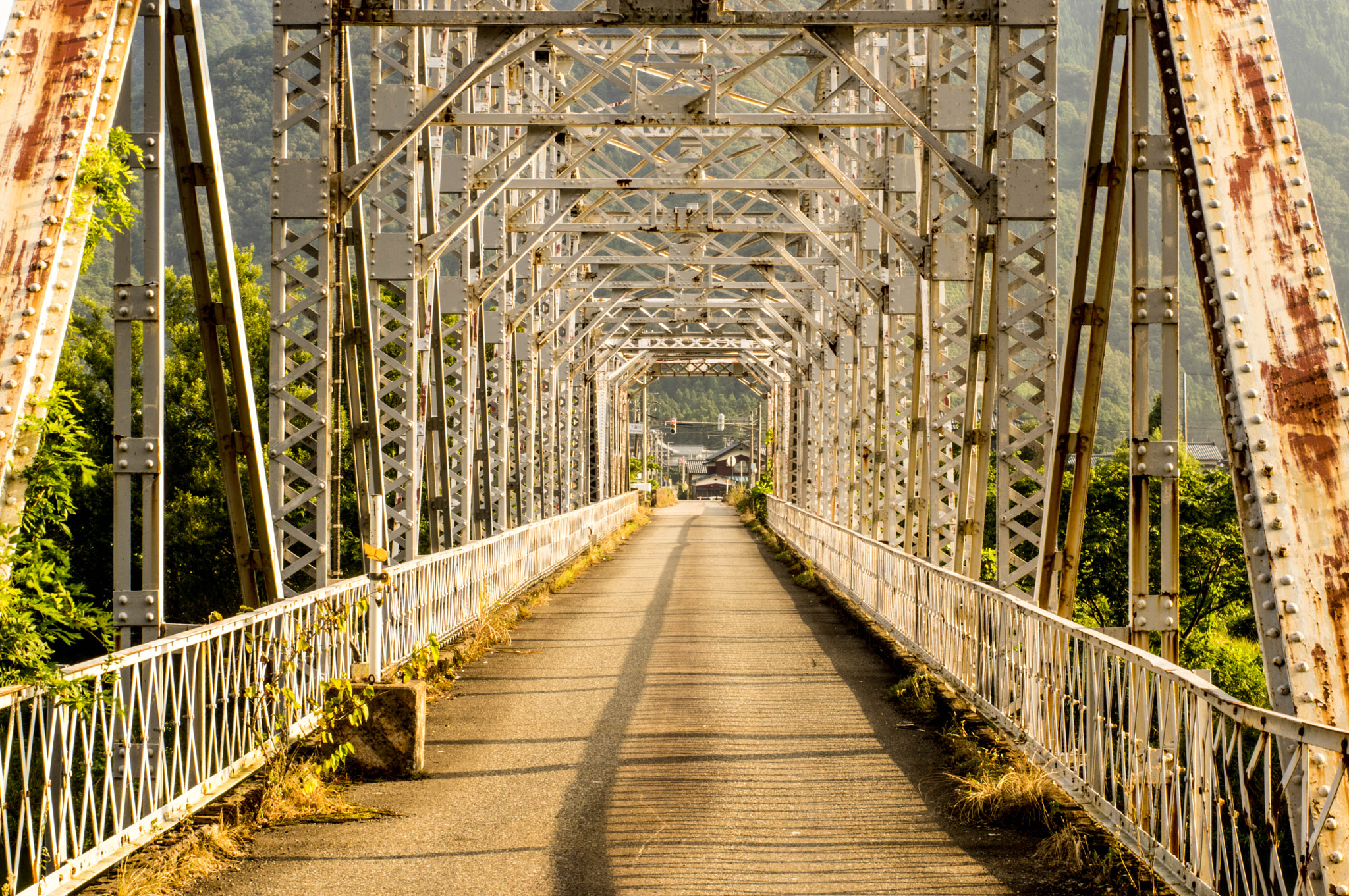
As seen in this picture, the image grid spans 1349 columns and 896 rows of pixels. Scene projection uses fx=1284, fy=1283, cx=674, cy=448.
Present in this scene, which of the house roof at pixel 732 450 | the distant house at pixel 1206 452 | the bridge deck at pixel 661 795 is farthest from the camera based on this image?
the house roof at pixel 732 450

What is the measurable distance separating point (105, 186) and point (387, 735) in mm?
4299

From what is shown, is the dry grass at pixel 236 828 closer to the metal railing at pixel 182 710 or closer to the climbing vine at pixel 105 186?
the metal railing at pixel 182 710

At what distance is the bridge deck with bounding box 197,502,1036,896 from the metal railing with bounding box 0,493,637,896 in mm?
605

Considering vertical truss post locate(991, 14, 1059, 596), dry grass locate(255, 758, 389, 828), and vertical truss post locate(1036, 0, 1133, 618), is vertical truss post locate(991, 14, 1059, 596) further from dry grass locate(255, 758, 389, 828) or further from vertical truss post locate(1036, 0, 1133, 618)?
dry grass locate(255, 758, 389, 828)

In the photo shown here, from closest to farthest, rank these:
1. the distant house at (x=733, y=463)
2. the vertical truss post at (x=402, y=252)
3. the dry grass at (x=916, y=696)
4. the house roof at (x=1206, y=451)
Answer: the dry grass at (x=916, y=696), the vertical truss post at (x=402, y=252), the house roof at (x=1206, y=451), the distant house at (x=733, y=463)

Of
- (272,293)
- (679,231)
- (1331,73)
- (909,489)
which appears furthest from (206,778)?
(1331,73)

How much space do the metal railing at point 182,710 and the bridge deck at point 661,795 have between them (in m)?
0.61

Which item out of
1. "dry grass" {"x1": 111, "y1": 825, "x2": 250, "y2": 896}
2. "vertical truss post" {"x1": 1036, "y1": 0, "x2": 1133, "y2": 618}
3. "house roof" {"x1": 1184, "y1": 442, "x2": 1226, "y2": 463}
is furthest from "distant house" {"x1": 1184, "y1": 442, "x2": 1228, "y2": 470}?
"dry grass" {"x1": 111, "y1": 825, "x2": 250, "y2": 896}

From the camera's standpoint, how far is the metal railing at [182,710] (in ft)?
16.1

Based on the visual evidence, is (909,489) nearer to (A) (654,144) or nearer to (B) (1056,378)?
(B) (1056,378)

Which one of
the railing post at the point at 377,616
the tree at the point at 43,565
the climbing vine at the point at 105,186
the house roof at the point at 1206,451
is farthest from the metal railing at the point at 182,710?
the house roof at the point at 1206,451

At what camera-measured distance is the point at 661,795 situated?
25.1ft

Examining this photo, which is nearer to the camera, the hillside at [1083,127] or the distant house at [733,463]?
the hillside at [1083,127]

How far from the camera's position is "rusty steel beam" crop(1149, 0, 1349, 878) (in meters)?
3.92
